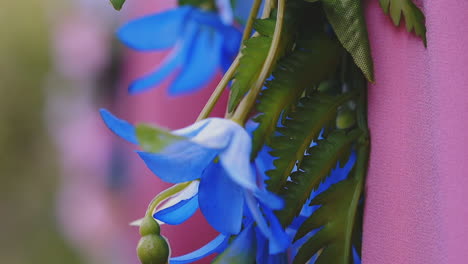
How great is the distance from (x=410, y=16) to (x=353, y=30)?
0.03 meters

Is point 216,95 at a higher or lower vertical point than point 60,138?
higher

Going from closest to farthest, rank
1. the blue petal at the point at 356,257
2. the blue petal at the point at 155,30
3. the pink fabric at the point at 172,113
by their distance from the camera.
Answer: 1. the blue petal at the point at 356,257
2. the blue petal at the point at 155,30
3. the pink fabric at the point at 172,113

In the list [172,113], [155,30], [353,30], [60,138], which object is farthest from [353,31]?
[60,138]

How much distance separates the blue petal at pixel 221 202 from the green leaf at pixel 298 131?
0.08 feet

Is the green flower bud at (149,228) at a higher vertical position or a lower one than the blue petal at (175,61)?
higher

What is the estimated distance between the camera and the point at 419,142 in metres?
0.33

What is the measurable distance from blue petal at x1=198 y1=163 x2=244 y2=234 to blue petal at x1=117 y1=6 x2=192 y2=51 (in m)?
0.22

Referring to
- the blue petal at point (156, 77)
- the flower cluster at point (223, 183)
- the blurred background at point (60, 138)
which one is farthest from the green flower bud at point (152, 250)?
the blurred background at point (60, 138)

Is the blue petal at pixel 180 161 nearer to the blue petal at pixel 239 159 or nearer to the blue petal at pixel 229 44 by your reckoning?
the blue petal at pixel 239 159

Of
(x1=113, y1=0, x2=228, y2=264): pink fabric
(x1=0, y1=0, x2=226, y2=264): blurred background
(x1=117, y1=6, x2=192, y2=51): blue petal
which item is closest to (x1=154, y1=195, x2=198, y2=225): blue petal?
→ (x1=117, y1=6, x2=192, y2=51): blue petal

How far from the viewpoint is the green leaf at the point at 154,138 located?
10.3 inches

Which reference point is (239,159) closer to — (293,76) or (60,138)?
(293,76)

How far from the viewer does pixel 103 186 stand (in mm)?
2535

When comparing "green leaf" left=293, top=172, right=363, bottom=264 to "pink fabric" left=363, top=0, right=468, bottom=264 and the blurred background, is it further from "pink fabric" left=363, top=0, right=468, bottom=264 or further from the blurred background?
the blurred background
